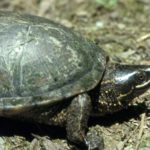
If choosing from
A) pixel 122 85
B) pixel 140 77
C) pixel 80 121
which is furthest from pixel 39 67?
pixel 140 77

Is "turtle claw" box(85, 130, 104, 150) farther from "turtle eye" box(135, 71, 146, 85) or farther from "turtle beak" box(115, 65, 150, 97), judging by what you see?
"turtle eye" box(135, 71, 146, 85)

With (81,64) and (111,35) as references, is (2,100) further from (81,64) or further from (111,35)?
(111,35)

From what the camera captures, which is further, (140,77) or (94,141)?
(140,77)

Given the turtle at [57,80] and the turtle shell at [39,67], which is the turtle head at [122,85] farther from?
the turtle shell at [39,67]

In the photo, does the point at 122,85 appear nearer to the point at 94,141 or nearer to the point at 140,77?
the point at 140,77

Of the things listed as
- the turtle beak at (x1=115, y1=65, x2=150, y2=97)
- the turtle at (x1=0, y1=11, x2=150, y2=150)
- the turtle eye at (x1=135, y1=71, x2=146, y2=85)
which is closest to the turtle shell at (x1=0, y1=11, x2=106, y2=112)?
the turtle at (x1=0, y1=11, x2=150, y2=150)

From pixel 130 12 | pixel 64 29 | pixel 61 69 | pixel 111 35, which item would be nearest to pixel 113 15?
pixel 130 12

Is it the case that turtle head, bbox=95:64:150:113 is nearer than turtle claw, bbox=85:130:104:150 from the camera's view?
No
